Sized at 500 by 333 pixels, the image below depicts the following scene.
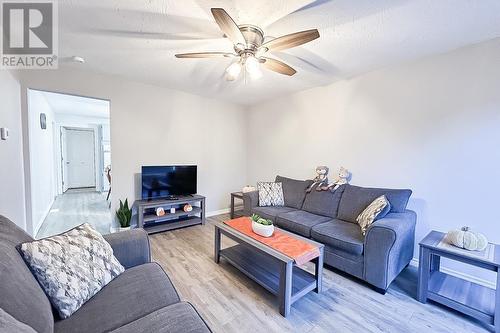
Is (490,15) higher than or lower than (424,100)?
higher

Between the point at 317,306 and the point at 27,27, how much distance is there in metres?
3.51

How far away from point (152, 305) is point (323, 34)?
2.45m

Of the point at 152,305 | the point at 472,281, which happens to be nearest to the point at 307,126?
the point at 472,281

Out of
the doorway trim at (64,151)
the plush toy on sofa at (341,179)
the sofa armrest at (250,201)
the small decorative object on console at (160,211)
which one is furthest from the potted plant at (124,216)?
the doorway trim at (64,151)

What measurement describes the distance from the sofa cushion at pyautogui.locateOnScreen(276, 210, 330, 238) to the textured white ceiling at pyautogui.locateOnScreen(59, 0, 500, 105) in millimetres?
1928

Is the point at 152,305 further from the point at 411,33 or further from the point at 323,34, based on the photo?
the point at 411,33

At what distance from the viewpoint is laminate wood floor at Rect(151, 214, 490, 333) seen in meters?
1.66

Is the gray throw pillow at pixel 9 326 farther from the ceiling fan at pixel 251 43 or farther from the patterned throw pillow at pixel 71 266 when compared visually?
the ceiling fan at pixel 251 43

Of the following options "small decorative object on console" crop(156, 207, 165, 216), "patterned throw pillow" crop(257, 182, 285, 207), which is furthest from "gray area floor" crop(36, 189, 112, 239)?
"patterned throw pillow" crop(257, 182, 285, 207)

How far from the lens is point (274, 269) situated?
2.15 meters

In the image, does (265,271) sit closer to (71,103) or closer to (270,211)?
(270,211)

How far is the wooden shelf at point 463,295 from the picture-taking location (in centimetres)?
174

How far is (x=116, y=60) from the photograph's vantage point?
2658 mm

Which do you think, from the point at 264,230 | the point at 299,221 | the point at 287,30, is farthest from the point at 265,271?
the point at 287,30
